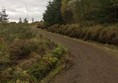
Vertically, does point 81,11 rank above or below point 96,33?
above

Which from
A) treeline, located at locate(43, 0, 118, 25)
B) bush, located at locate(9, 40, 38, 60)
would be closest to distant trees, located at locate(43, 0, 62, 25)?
treeline, located at locate(43, 0, 118, 25)

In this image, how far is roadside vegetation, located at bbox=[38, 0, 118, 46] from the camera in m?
26.9

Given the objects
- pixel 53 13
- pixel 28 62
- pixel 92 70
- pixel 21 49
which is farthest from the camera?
pixel 53 13

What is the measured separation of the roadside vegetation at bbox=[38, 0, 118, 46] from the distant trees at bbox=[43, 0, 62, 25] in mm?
887

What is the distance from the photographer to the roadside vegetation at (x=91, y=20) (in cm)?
2690

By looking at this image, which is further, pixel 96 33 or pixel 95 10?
pixel 95 10

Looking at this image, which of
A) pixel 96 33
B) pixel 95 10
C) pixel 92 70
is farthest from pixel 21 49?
pixel 95 10

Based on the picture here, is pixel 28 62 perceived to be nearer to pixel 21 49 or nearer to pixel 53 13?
pixel 21 49

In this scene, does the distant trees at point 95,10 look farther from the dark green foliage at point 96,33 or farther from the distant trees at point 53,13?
the distant trees at point 53,13

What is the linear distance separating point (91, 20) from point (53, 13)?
51.2 ft

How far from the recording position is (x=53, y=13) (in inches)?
1941

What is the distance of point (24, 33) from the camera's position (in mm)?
23078

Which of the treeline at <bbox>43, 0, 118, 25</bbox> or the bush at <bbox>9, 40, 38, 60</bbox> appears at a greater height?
the treeline at <bbox>43, 0, 118, 25</bbox>

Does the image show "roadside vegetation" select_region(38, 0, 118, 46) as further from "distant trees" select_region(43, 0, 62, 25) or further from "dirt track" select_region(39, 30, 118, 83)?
"dirt track" select_region(39, 30, 118, 83)
